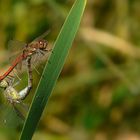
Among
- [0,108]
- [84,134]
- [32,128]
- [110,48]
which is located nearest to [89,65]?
[110,48]

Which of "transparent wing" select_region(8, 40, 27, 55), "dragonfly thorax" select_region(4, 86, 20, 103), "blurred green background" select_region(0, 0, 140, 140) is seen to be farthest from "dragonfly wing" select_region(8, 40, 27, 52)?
"blurred green background" select_region(0, 0, 140, 140)

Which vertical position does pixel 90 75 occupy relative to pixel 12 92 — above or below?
below

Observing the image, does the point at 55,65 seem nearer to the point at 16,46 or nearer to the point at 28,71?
the point at 28,71

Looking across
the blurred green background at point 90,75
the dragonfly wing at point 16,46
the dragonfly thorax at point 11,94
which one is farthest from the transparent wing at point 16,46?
the blurred green background at point 90,75

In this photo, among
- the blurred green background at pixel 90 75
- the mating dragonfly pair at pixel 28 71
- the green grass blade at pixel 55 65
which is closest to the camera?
the green grass blade at pixel 55 65

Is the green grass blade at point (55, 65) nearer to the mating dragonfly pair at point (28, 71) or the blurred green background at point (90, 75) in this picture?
the mating dragonfly pair at point (28, 71)

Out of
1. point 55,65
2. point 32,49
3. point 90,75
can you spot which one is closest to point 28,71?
point 32,49
